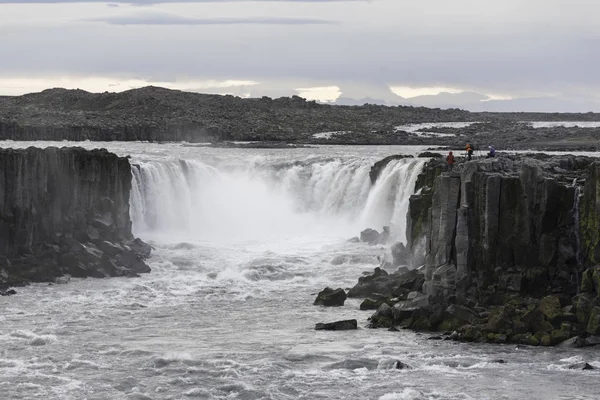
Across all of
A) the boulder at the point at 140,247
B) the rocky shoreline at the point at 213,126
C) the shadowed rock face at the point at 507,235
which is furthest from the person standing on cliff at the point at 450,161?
the rocky shoreline at the point at 213,126

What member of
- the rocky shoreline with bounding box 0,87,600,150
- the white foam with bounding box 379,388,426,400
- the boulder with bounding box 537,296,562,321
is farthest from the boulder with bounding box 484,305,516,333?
the rocky shoreline with bounding box 0,87,600,150

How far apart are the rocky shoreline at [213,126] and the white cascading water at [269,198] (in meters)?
30.6

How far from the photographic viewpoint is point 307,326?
55.9 metres

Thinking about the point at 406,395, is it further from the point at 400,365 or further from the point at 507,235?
the point at 507,235

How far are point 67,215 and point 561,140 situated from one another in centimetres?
7440

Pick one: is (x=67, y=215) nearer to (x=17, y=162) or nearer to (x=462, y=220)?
(x=17, y=162)

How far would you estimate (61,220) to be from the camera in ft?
242

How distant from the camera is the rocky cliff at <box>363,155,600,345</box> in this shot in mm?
55062

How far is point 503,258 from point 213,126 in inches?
4082

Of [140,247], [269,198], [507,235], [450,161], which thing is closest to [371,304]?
[507,235]

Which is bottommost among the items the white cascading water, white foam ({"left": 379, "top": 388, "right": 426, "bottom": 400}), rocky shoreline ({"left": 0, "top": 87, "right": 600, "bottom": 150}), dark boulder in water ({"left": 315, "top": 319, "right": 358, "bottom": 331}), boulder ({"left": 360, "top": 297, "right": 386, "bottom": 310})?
white foam ({"left": 379, "top": 388, "right": 426, "bottom": 400})

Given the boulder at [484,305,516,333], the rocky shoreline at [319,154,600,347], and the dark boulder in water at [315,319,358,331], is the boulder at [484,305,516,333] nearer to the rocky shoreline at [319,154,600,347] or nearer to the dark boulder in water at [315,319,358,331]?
the rocky shoreline at [319,154,600,347]

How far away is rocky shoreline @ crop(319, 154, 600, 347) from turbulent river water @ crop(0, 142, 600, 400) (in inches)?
84.0

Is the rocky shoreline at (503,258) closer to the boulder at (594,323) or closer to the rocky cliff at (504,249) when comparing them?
the rocky cliff at (504,249)
